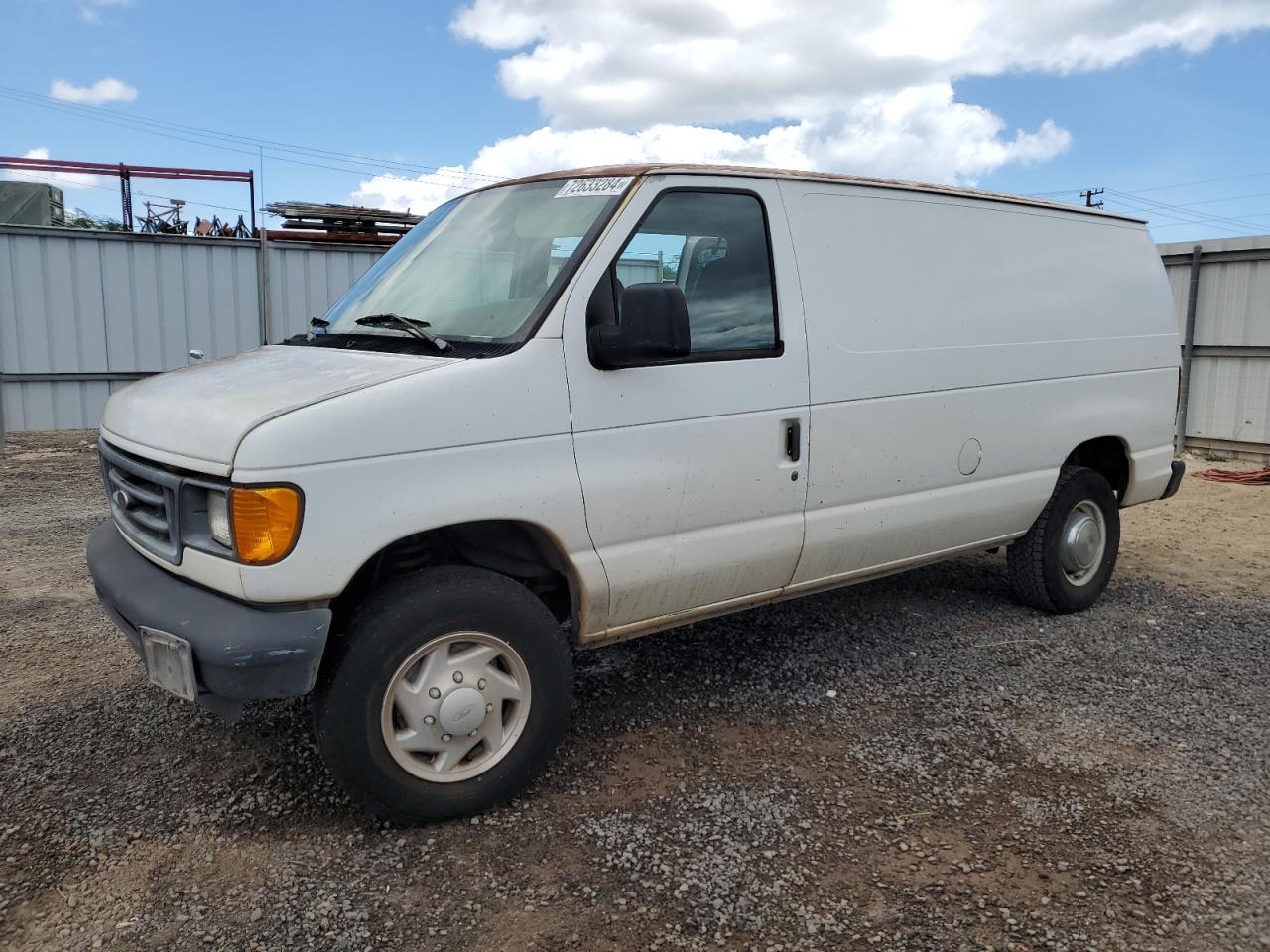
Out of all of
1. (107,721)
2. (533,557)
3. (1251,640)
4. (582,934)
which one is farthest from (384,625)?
(1251,640)

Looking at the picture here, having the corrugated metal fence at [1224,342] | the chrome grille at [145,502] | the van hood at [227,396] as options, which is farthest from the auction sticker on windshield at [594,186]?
the corrugated metal fence at [1224,342]

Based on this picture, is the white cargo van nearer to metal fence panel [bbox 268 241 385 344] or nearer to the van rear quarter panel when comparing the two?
the van rear quarter panel

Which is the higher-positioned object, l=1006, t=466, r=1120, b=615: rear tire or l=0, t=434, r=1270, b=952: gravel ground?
l=1006, t=466, r=1120, b=615: rear tire

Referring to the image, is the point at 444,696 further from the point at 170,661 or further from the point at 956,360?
the point at 956,360

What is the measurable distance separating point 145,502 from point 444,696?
1.21 m

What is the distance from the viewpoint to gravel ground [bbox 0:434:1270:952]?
2.74 m

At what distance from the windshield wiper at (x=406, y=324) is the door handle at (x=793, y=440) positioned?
1.37 metres

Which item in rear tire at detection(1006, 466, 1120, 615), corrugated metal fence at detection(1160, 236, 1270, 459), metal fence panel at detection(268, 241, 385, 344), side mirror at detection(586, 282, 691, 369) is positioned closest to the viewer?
side mirror at detection(586, 282, 691, 369)

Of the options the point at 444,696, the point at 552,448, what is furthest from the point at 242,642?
the point at 552,448

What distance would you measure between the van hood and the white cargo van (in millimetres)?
17

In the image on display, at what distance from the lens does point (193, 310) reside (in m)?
13.0

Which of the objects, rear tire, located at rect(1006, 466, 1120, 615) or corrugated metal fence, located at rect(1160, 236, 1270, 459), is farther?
corrugated metal fence, located at rect(1160, 236, 1270, 459)

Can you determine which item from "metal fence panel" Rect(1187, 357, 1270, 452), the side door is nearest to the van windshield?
the side door

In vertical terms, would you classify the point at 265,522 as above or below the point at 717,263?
below
